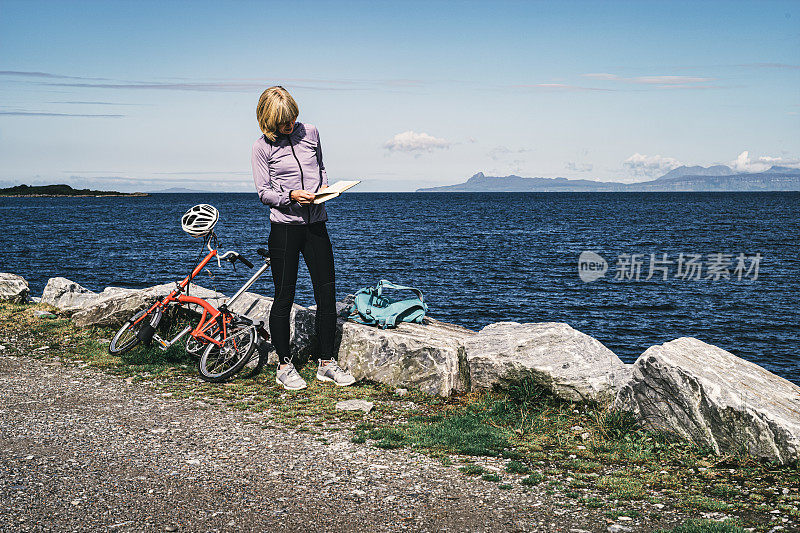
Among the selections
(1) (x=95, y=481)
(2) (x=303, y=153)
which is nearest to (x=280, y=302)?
(2) (x=303, y=153)

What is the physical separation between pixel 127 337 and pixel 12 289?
746 cm

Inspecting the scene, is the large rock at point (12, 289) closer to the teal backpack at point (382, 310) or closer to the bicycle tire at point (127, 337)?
the bicycle tire at point (127, 337)

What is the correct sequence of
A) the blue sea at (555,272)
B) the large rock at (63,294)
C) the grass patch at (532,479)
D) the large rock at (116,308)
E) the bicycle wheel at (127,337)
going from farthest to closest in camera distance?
the blue sea at (555,272) → the large rock at (63,294) → the large rock at (116,308) → the bicycle wheel at (127,337) → the grass patch at (532,479)

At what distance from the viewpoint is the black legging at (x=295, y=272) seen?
7250 mm

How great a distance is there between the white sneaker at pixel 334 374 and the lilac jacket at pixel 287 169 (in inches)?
74.1

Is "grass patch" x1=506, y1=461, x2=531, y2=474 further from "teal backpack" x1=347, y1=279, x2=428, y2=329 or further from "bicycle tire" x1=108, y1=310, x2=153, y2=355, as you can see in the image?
"bicycle tire" x1=108, y1=310, x2=153, y2=355

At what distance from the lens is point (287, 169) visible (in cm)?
717

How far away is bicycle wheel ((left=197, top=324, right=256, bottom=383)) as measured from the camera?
26.7 ft

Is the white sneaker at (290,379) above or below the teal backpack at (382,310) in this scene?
below

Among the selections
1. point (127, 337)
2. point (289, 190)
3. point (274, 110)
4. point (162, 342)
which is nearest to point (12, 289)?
point (127, 337)

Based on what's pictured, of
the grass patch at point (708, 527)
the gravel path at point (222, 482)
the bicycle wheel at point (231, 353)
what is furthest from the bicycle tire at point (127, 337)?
the grass patch at point (708, 527)

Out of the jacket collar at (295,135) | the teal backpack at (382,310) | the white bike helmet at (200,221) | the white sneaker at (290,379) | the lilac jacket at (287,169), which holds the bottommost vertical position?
the white sneaker at (290,379)

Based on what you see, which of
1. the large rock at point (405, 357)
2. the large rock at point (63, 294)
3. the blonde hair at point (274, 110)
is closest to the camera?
the blonde hair at point (274, 110)

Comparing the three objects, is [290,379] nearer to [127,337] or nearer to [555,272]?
[127,337]
